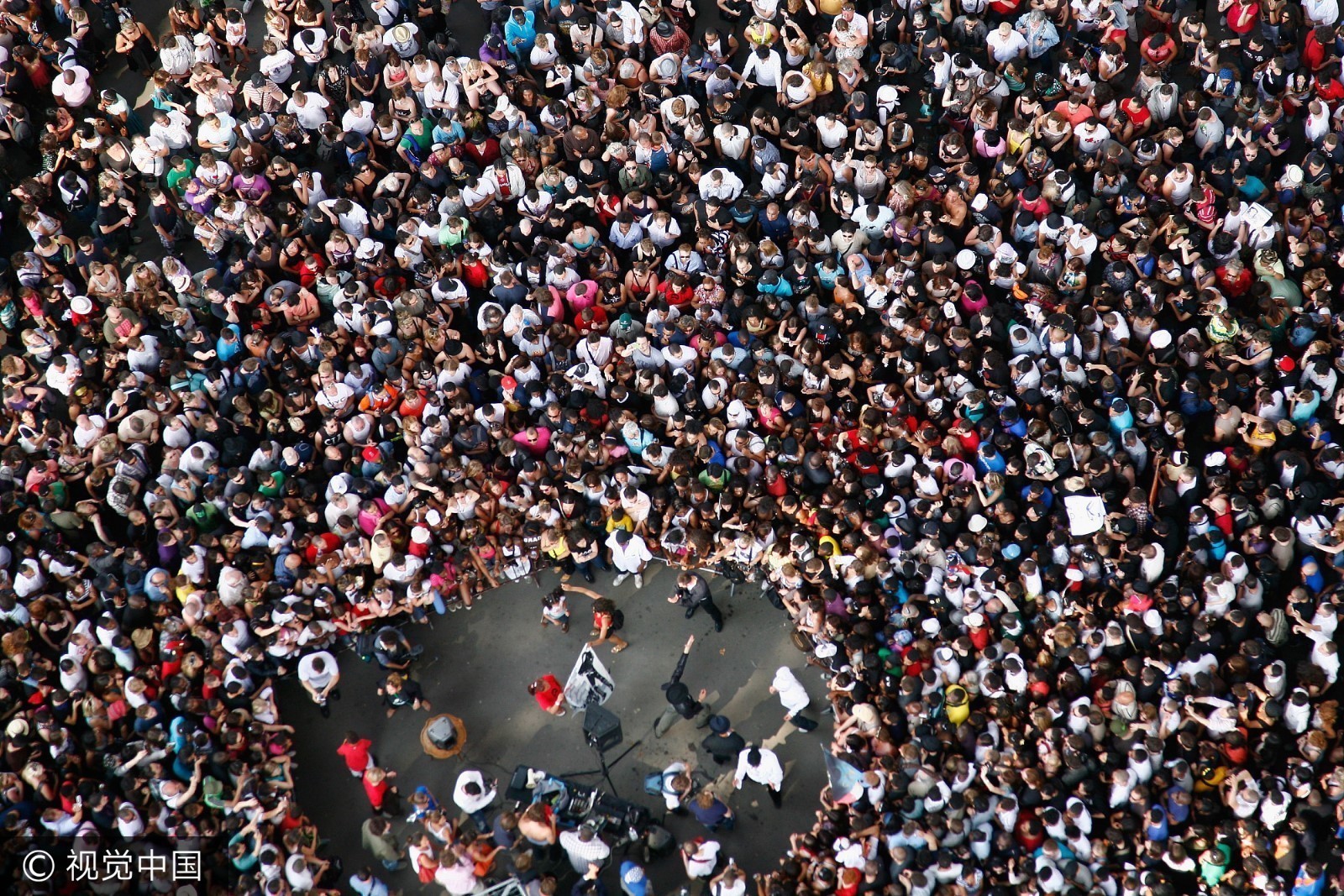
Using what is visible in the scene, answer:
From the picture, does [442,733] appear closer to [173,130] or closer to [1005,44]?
[173,130]

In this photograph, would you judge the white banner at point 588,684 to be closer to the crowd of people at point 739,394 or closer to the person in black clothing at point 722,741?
the crowd of people at point 739,394

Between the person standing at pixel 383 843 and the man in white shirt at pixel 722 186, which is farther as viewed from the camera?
the man in white shirt at pixel 722 186

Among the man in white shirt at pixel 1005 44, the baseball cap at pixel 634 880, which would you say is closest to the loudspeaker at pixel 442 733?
the baseball cap at pixel 634 880

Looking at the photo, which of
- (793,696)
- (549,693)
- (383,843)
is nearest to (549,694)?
(549,693)

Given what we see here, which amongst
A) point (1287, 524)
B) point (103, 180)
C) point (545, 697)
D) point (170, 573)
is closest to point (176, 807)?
point (170, 573)

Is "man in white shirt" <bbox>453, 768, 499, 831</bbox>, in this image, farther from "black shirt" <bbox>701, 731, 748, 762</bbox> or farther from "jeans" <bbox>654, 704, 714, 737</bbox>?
"black shirt" <bbox>701, 731, 748, 762</bbox>

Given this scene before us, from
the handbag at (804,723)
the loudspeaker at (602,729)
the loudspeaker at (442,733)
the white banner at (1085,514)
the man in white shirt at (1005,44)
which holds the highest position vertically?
the man in white shirt at (1005,44)

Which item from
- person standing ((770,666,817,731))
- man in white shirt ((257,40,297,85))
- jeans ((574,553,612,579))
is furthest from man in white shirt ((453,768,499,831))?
man in white shirt ((257,40,297,85))
